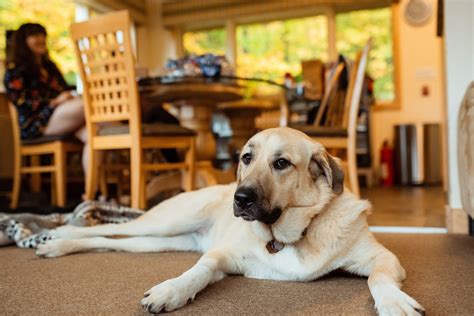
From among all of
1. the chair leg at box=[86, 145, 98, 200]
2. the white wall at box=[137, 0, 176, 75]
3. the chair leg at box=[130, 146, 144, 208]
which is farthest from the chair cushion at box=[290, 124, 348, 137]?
the white wall at box=[137, 0, 176, 75]

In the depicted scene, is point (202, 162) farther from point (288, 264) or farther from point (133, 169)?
point (288, 264)

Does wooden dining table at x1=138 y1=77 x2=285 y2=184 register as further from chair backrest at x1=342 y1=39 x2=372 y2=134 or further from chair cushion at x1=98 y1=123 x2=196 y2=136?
chair backrest at x1=342 y1=39 x2=372 y2=134

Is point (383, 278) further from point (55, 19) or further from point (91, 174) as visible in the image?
point (55, 19)

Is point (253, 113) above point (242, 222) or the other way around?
above

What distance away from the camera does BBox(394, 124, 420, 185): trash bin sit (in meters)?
6.28

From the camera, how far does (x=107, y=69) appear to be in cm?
312

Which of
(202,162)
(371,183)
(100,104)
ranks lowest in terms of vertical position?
(371,183)

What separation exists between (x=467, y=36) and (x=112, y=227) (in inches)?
78.9

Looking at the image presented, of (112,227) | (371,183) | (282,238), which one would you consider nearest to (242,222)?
(282,238)

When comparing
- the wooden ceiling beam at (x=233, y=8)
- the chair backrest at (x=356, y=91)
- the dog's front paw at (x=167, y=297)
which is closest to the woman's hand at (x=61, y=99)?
the chair backrest at (x=356, y=91)

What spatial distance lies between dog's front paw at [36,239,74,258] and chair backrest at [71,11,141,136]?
43.0 inches

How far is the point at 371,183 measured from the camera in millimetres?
6246

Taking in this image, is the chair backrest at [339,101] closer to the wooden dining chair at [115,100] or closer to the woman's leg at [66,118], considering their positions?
the wooden dining chair at [115,100]

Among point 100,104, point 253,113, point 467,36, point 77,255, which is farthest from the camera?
point 253,113
